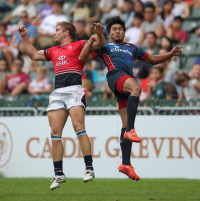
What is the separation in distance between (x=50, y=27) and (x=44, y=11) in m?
1.19

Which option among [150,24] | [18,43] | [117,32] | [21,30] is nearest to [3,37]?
[18,43]

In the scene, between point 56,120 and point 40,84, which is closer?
point 56,120

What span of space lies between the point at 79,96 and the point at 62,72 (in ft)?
1.45

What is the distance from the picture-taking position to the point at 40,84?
12.5 metres

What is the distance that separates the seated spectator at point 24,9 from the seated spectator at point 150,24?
4231mm

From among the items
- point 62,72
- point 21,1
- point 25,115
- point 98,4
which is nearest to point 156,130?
point 25,115

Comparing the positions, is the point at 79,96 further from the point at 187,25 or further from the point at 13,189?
the point at 187,25

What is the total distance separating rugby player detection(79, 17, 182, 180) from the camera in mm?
7051

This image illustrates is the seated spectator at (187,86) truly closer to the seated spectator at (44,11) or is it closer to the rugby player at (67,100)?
the rugby player at (67,100)

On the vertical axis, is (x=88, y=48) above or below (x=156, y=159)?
above

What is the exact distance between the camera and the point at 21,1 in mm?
17109

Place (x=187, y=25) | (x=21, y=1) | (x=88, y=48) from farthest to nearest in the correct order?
(x=21, y=1) → (x=187, y=25) → (x=88, y=48)

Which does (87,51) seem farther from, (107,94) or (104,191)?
(107,94)

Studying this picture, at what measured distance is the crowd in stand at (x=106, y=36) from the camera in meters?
11.3
